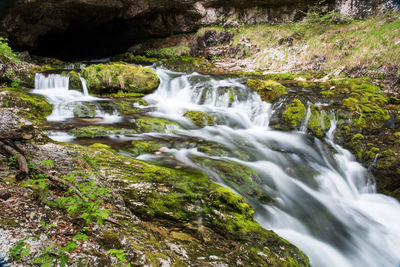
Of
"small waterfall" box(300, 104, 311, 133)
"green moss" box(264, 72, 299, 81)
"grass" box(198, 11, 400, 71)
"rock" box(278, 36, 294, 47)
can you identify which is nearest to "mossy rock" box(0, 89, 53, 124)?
"small waterfall" box(300, 104, 311, 133)

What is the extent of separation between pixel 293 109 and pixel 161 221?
21.2ft

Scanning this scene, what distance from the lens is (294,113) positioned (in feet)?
24.9

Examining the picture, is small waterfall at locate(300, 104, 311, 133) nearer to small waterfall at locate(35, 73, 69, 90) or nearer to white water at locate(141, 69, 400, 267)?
white water at locate(141, 69, 400, 267)

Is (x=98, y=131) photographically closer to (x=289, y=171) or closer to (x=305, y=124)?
(x=289, y=171)

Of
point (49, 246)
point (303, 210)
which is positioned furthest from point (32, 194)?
point (303, 210)

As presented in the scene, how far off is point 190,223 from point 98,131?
4328 millimetres

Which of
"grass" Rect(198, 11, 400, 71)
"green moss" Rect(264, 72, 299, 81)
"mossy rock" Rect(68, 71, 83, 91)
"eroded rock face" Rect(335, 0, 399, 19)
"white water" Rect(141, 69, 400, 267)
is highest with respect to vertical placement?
"eroded rock face" Rect(335, 0, 399, 19)

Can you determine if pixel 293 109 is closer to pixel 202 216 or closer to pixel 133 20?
pixel 202 216

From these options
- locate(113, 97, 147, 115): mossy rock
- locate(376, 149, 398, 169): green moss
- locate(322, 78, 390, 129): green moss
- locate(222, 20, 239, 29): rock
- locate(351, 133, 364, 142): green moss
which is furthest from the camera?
locate(222, 20, 239, 29): rock

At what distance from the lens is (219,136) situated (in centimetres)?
692

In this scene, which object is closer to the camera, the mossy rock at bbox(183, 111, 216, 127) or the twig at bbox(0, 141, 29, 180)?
the twig at bbox(0, 141, 29, 180)

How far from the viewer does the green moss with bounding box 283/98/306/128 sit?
7.44 metres

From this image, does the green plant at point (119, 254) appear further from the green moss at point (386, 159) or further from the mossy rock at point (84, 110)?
the mossy rock at point (84, 110)

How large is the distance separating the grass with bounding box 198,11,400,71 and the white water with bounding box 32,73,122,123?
10.6 metres
